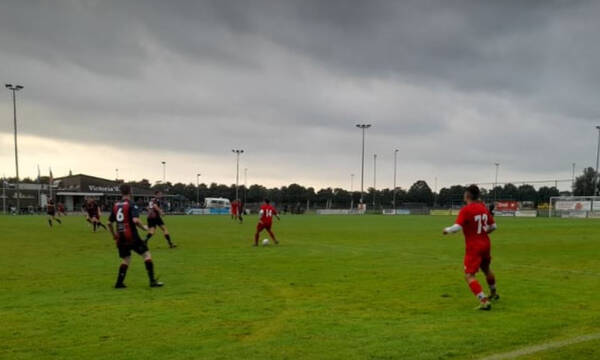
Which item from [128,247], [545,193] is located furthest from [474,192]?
[545,193]

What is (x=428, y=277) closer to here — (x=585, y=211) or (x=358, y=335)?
(x=358, y=335)

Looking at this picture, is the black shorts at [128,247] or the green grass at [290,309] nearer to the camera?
the green grass at [290,309]

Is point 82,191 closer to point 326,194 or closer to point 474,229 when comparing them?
point 326,194

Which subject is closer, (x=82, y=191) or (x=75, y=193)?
(x=75, y=193)

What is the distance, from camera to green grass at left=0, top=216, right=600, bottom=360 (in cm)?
608

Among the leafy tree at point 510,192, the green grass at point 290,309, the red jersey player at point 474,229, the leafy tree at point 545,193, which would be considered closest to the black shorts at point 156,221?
the green grass at point 290,309

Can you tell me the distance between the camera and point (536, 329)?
22.6ft

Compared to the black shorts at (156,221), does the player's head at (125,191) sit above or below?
above

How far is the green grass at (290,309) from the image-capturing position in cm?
608

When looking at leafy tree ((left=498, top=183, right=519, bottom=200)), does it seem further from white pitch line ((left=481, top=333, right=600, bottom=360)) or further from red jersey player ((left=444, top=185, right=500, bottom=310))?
white pitch line ((left=481, top=333, right=600, bottom=360))

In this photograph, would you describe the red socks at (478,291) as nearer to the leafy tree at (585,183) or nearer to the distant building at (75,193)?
the leafy tree at (585,183)

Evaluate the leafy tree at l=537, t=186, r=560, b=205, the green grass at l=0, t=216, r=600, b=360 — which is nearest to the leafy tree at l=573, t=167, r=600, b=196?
the leafy tree at l=537, t=186, r=560, b=205

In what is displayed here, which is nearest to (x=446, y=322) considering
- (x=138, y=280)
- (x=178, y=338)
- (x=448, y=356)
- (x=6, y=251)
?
(x=448, y=356)

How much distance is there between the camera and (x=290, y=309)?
8.31 meters
